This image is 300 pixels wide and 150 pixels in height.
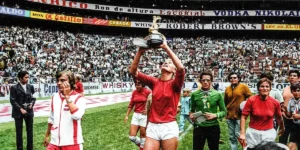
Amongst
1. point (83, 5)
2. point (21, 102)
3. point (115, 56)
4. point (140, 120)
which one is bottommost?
point (140, 120)

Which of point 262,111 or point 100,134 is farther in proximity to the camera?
point 100,134

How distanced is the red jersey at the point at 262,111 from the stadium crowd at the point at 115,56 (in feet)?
73.4

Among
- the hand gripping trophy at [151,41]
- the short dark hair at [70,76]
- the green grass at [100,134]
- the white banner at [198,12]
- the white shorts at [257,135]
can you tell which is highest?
the white banner at [198,12]

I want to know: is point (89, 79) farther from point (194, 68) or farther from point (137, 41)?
point (137, 41)

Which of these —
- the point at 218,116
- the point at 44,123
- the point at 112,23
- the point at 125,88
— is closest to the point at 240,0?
the point at 112,23

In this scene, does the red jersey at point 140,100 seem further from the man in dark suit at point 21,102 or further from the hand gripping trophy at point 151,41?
the hand gripping trophy at point 151,41

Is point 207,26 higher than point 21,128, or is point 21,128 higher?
point 207,26

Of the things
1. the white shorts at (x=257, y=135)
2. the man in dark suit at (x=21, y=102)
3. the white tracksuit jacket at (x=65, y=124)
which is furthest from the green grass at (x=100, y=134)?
the white tracksuit jacket at (x=65, y=124)

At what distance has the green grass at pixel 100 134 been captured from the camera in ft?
34.2

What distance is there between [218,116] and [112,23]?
5412 centimetres

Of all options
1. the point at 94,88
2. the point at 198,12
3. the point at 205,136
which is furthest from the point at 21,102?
the point at 198,12

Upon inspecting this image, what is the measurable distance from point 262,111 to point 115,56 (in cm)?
3966

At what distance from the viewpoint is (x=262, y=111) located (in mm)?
6117

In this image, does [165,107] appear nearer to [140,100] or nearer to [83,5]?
[140,100]
